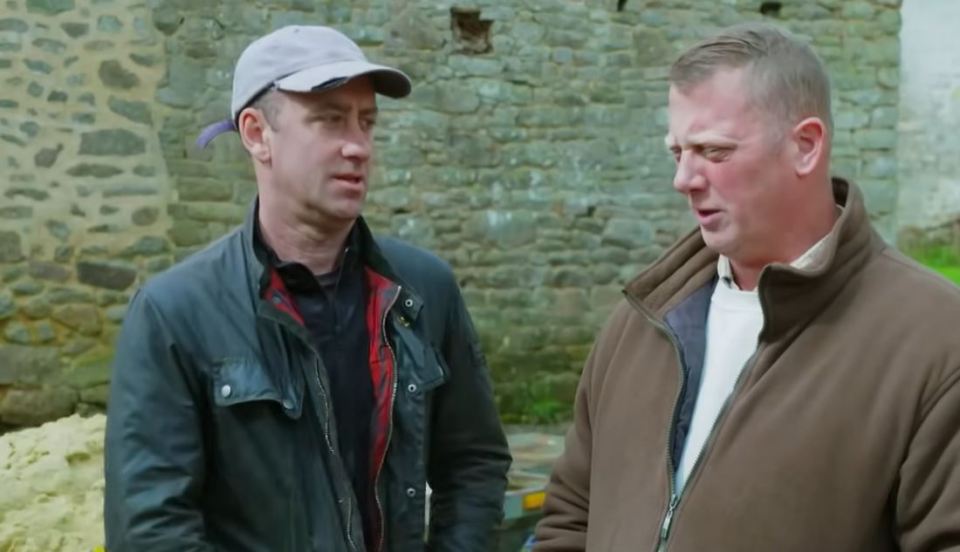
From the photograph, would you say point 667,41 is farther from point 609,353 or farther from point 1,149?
point 609,353

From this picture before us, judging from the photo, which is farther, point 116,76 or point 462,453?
point 116,76

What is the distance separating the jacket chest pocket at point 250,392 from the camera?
212 centimetres

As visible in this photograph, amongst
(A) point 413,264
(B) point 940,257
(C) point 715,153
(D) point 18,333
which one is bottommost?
(B) point 940,257

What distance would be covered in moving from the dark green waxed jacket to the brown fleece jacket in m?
0.39

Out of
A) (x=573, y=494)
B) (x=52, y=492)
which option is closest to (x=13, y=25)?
(x=52, y=492)

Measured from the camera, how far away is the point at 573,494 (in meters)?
2.27

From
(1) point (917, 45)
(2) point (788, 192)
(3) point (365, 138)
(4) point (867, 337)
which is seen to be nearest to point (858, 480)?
(4) point (867, 337)

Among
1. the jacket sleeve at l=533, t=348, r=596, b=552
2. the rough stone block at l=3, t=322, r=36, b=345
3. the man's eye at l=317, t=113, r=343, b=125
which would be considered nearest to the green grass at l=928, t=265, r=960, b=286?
the rough stone block at l=3, t=322, r=36, b=345

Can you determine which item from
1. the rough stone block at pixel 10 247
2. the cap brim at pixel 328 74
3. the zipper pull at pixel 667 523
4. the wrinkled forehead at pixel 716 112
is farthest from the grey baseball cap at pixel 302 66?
the rough stone block at pixel 10 247

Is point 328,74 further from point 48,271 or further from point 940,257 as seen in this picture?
point 940,257

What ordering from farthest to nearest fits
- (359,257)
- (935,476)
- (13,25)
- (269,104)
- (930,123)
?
(930,123)
(13,25)
(359,257)
(269,104)
(935,476)

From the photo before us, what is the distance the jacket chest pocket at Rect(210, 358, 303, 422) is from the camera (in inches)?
83.4

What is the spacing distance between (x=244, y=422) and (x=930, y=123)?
46.4 ft

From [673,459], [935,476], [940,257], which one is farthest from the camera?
[940,257]
